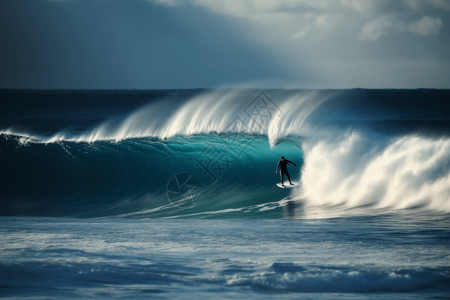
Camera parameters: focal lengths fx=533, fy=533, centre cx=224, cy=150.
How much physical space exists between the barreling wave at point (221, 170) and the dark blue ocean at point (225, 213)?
0.04m

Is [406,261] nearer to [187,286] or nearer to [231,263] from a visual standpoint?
[231,263]

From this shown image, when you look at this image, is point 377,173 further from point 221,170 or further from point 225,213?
point 221,170

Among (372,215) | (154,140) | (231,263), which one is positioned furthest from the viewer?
(154,140)

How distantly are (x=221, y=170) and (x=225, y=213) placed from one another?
3.57m

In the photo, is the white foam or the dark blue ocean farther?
A: the white foam

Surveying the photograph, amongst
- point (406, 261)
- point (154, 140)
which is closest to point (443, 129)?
point (154, 140)

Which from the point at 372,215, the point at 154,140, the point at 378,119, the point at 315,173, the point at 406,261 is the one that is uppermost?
the point at 378,119

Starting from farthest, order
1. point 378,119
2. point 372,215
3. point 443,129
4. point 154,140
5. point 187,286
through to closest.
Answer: point 378,119
point 443,129
point 154,140
point 372,215
point 187,286

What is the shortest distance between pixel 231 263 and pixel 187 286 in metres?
0.78

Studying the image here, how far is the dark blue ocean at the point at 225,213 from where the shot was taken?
5.48 meters

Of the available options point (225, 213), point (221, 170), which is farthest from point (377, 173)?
point (221, 170)

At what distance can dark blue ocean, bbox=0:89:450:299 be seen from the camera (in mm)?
5484

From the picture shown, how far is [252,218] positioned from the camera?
9484 millimetres

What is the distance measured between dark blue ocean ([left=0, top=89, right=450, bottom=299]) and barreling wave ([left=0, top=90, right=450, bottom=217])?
0.04m
